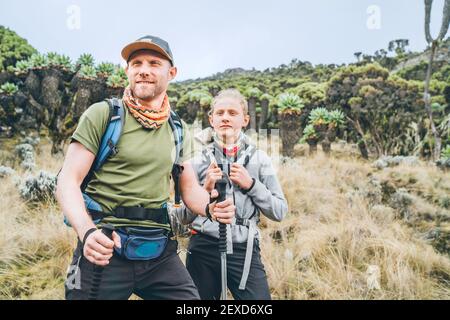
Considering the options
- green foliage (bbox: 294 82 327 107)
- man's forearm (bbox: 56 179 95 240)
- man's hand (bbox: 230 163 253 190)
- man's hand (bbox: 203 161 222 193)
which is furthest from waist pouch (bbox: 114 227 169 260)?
green foliage (bbox: 294 82 327 107)

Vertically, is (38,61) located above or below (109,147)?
above

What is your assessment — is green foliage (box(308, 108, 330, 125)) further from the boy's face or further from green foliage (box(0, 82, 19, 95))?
green foliage (box(0, 82, 19, 95))

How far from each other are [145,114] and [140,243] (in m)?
0.53

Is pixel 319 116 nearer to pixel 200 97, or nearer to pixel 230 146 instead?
pixel 200 97

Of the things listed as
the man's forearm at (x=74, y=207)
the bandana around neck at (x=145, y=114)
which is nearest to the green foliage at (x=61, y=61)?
the bandana around neck at (x=145, y=114)

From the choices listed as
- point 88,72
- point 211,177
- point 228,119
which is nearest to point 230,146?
point 228,119

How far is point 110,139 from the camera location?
161 cm

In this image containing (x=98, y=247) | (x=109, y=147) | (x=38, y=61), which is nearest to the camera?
(x=98, y=247)

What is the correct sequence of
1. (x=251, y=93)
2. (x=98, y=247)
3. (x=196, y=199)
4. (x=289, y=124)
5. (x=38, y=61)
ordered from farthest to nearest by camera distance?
1. (x=251, y=93)
2. (x=38, y=61)
3. (x=289, y=124)
4. (x=196, y=199)
5. (x=98, y=247)

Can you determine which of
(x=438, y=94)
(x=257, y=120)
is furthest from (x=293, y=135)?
(x=438, y=94)

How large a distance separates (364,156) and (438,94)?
143 cm

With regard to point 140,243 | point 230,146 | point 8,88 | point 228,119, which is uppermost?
point 8,88

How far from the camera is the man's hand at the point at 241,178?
190 centimetres

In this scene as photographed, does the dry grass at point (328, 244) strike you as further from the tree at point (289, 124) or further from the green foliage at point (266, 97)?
the green foliage at point (266, 97)
